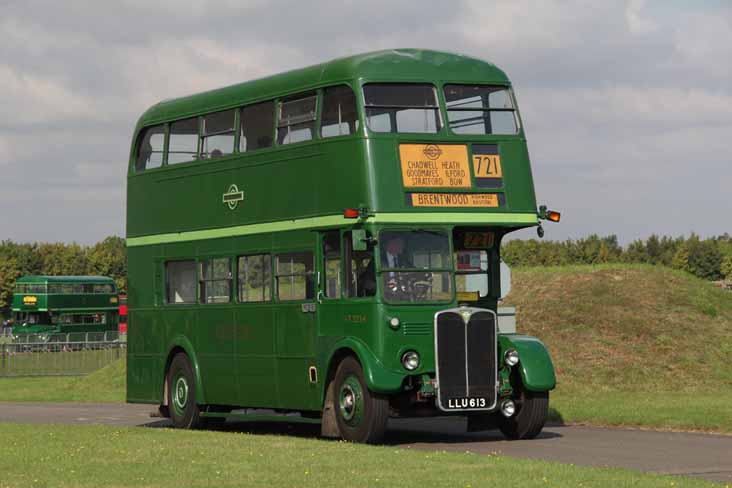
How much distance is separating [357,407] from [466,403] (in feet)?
4.77

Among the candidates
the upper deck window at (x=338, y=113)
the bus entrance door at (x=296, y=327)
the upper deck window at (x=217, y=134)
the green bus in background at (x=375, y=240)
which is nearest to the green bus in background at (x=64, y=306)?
the upper deck window at (x=217, y=134)

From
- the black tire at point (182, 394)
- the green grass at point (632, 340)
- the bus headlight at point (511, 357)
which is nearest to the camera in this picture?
the bus headlight at point (511, 357)

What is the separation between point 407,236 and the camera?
19.6m

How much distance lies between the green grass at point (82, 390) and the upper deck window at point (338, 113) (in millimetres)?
20632

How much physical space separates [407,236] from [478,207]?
1123 millimetres

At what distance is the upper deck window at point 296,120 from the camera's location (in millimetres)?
20609

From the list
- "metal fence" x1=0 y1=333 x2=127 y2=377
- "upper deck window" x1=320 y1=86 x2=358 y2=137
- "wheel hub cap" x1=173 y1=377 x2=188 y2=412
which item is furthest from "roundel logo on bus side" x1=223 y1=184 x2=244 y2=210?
"metal fence" x1=0 y1=333 x2=127 y2=377

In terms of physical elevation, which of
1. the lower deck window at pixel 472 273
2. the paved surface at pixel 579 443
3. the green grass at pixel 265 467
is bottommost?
the paved surface at pixel 579 443

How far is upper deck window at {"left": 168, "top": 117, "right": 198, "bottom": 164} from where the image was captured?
23.8 metres

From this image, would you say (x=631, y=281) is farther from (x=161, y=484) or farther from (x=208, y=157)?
(x=161, y=484)

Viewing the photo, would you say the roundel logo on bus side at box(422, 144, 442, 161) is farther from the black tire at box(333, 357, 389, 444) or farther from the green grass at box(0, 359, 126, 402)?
the green grass at box(0, 359, 126, 402)

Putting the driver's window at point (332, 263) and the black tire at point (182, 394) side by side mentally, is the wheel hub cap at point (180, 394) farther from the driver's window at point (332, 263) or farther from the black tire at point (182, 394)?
the driver's window at point (332, 263)

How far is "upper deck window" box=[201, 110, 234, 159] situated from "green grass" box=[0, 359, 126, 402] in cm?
1711

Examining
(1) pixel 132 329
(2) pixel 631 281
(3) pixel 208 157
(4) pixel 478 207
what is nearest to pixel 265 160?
(3) pixel 208 157
